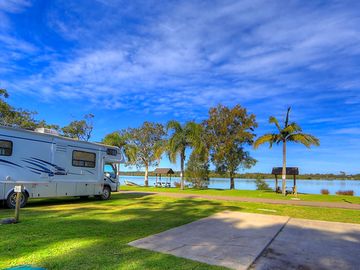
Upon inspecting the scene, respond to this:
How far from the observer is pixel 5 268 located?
4.05m

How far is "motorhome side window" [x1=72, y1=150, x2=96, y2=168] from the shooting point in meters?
13.0

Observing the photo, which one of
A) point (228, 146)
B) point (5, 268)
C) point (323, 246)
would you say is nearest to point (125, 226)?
point (5, 268)

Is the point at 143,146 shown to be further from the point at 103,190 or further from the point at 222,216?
the point at 222,216

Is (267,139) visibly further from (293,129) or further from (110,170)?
(110,170)

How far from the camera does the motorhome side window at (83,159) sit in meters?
13.0

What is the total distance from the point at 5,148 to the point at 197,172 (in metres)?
23.7

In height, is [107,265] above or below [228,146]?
below

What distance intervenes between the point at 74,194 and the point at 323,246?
33.8 ft

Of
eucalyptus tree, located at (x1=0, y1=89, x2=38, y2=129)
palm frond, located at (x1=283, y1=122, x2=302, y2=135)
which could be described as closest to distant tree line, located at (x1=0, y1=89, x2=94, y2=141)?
eucalyptus tree, located at (x1=0, y1=89, x2=38, y2=129)

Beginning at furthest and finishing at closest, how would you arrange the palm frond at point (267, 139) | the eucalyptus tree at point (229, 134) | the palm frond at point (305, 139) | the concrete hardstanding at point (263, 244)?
the eucalyptus tree at point (229, 134) → the palm frond at point (267, 139) → the palm frond at point (305, 139) → the concrete hardstanding at point (263, 244)

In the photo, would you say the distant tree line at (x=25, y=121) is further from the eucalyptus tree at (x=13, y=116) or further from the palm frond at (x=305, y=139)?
the palm frond at (x=305, y=139)

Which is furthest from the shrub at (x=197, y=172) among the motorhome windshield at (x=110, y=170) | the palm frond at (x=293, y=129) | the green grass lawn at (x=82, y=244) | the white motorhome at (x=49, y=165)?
the green grass lawn at (x=82, y=244)

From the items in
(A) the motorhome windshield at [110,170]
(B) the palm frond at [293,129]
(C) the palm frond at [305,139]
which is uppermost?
(B) the palm frond at [293,129]

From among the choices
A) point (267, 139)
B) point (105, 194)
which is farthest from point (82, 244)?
point (267, 139)
